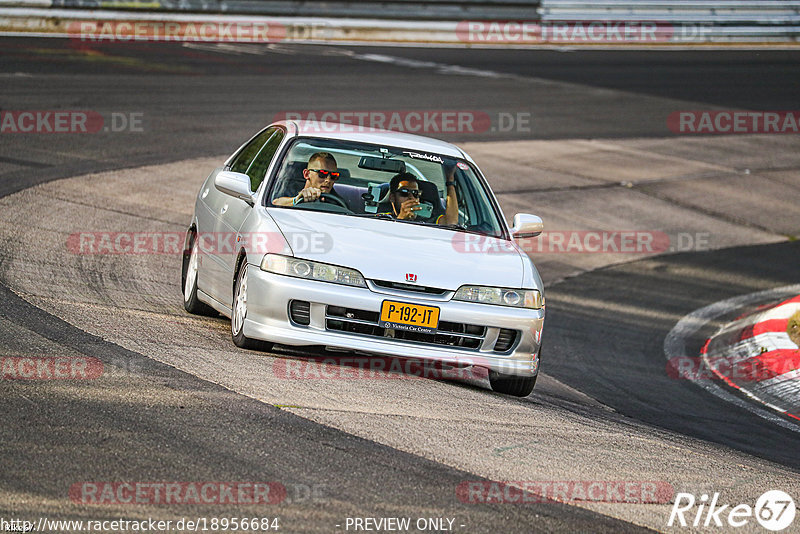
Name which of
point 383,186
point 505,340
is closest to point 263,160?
point 383,186

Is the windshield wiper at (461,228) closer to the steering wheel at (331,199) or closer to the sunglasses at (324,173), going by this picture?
the steering wheel at (331,199)

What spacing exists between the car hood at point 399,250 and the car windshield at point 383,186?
0.76 ft

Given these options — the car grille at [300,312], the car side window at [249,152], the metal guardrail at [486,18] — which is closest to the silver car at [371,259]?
the car grille at [300,312]

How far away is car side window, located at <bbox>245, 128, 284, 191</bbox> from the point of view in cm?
849

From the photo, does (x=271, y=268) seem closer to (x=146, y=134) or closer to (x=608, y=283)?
(x=608, y=283)

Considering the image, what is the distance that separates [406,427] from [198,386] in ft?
3.72

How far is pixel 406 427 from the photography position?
242 inches

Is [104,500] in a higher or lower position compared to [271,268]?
lower

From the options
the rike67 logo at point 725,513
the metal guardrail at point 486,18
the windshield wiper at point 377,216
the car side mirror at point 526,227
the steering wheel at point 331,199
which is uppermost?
the metal guardrail at point 486,18

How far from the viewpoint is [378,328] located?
23.5 ft

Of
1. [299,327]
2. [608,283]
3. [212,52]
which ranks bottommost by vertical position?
[608,283]

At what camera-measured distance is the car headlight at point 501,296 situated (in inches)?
287

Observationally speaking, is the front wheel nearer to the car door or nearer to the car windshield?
the car windshield

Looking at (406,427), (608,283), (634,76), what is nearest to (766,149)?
(634,76)
